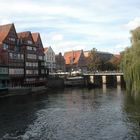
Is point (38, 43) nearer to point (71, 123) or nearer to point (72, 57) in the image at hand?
point (72, 57)

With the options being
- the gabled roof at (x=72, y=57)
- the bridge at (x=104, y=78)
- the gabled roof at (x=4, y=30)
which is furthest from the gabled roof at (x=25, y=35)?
the gabled roof at (x=72, y=57)

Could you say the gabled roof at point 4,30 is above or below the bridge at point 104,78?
above

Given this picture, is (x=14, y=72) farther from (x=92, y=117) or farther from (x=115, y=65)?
(x=115, y=65)

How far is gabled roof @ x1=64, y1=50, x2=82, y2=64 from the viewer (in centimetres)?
16400

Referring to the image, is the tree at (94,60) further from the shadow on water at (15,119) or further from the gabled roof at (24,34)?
the shadow on water at (15,119)

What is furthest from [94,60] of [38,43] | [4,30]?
[4,30]

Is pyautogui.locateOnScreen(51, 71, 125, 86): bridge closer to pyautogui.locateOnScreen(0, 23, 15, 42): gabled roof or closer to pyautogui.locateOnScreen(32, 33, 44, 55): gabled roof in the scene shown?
pyautogui.locateOnScreen(32, 33, 44, 55): gabled roof

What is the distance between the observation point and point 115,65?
14988cm

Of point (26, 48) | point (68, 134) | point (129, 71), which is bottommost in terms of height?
point (68, 134)

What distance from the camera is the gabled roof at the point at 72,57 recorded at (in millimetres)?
164000

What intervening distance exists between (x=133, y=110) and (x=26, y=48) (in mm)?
57872

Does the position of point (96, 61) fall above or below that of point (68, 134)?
above

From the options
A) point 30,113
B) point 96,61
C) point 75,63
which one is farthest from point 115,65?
point 30,113

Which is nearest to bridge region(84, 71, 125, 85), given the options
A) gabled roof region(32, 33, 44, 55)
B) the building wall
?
the building wall
